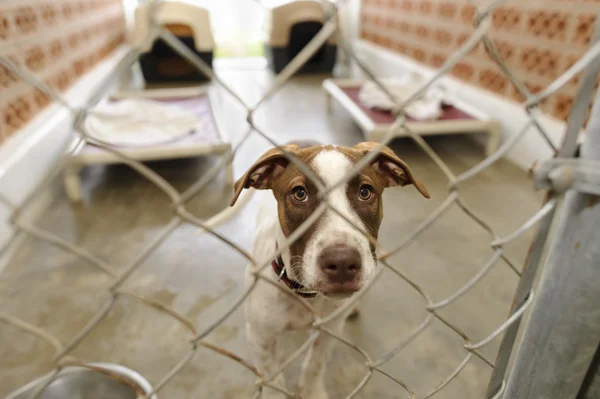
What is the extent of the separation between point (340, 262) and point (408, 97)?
2.87 m

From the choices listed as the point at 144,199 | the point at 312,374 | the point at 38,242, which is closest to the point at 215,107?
the point at 144,199

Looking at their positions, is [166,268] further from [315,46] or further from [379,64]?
[379,64]

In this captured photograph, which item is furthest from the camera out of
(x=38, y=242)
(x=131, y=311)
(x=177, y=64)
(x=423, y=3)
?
(x=177, y=64)

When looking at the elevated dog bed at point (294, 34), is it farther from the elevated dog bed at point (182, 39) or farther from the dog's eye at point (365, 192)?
the dog's eye at point (365, 192)

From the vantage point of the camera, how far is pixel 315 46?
22.2 inches

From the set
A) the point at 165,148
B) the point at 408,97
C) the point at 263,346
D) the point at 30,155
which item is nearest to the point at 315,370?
the point at 263,346

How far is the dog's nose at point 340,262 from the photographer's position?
0.93 meters

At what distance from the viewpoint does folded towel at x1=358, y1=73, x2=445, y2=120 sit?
10.8ft

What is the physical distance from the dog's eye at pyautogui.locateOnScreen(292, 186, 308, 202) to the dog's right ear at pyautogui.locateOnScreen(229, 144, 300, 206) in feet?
0.31

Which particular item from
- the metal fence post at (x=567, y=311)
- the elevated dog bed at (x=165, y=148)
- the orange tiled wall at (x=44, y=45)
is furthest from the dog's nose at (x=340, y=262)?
the elevated dog bed at (x=165, y=148)

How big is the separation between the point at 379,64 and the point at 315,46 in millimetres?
5469

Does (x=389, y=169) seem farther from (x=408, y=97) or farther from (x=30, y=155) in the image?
(x=408, y=97)

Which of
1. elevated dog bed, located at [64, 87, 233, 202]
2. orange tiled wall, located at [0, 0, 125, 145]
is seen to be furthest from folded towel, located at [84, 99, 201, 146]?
orange tiled wall, located at [0, 0, 125, 145]

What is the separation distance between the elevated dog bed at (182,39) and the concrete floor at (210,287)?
8.58 feet
